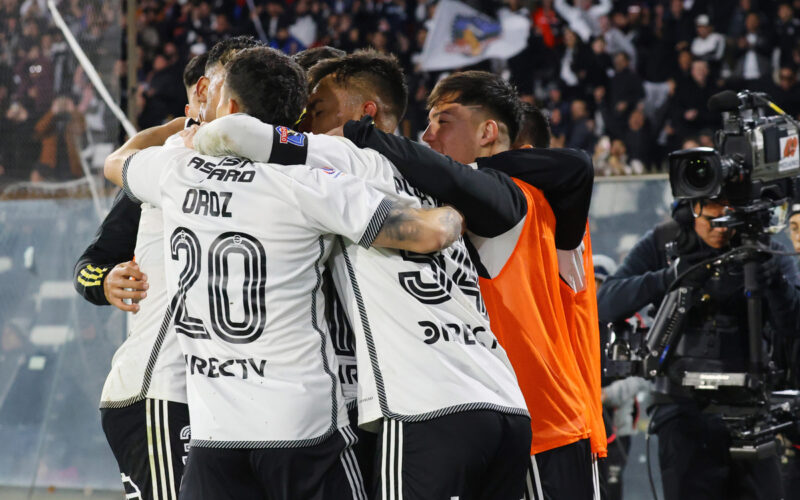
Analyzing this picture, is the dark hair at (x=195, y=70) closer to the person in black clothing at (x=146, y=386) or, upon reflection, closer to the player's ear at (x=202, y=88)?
A: the player's ear at (x=202, y=88)

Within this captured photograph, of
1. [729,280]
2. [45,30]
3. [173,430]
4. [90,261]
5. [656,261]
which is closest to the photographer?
[173,430]

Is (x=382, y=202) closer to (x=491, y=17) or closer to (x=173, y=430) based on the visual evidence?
(x=173, y=430)

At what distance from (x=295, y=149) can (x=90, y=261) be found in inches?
44.2

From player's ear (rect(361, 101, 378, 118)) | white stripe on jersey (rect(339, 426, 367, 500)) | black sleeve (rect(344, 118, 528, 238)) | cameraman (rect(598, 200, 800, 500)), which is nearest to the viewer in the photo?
white stripe on jersey (rect(339, 426, 367, 500))

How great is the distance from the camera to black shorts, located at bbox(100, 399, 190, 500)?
294cm

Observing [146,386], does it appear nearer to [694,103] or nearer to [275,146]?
[275,146]

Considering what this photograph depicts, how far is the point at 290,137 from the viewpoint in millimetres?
2537

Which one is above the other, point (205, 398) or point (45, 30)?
point (45, 30)

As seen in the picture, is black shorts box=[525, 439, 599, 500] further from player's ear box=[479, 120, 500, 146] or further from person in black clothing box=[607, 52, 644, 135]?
person in black clothing box=[607, 52, 644, 135]

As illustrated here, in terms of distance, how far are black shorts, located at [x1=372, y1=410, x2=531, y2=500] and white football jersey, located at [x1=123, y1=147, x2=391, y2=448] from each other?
0.18 metres

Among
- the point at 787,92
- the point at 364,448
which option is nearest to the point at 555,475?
the point at 364,448

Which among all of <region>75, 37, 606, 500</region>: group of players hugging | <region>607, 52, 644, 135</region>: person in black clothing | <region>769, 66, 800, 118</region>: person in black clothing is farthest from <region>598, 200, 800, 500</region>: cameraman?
<region>607, 52, 644, 135</region>: person in black clothing

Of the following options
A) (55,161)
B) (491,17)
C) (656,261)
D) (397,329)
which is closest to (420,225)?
(397,329)

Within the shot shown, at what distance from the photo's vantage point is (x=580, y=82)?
1115 cm
